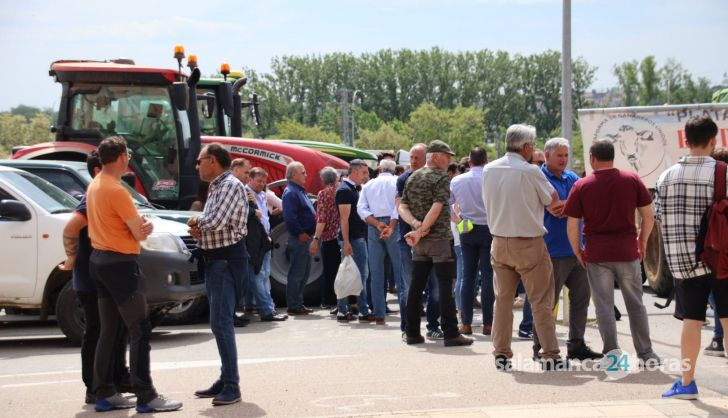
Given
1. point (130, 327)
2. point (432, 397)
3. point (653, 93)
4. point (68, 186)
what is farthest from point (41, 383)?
point (653, 93)

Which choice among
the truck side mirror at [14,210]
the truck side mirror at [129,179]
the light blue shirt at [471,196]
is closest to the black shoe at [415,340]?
the light blue shirt at [471,196]

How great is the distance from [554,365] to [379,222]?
11.7ft

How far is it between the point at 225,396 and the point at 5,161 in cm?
633

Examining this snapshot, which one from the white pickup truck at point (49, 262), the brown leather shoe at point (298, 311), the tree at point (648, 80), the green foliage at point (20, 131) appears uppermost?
the tree at point (648, 80)

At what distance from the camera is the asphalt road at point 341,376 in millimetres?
7324

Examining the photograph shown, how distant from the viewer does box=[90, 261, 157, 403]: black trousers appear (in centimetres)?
718

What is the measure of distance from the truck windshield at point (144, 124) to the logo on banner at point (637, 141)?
5.93 metres

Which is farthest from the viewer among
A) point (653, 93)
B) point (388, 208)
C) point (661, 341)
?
point (653, 93)

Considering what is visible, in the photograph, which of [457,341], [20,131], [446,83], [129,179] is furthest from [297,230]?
[446,83]

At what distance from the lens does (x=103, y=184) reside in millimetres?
7184

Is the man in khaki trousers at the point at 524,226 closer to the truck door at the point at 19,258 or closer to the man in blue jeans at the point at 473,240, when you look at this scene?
the man in blue jeans at the point at 473,240

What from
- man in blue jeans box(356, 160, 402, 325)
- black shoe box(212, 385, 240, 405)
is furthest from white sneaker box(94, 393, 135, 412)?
man in blue jeans box(356, 160, 402, 325)

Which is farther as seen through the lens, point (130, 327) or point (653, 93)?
point (653, 93)

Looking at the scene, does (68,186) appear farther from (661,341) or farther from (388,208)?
(661,341)
